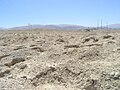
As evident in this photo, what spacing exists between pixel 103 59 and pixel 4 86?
3555mm

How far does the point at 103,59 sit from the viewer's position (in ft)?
23.1

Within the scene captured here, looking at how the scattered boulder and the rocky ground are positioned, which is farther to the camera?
the scattered boulder

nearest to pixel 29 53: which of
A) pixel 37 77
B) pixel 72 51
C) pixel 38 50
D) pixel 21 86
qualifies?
pixel 38 50

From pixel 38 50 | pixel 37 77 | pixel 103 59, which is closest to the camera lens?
pixel 37 77

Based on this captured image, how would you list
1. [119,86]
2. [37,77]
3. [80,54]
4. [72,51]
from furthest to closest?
[72,51], [80,54], [37,77], [119,86]

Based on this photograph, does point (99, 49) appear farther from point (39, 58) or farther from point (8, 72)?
point (8, 72)

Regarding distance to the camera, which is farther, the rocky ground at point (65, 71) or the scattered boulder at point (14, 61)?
the scattered boulder at point (14, 61)

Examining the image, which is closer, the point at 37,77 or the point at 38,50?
the point at 37,77

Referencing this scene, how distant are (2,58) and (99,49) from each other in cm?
439

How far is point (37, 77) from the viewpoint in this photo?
6.30 metres

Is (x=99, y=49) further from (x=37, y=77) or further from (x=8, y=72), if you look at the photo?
(x=8, y=72)

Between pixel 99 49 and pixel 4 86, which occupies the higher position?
pixel 99 49

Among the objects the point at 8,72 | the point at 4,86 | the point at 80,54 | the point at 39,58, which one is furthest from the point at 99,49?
the point at 4,86

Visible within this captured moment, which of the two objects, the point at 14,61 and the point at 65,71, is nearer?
the point at 65,71
